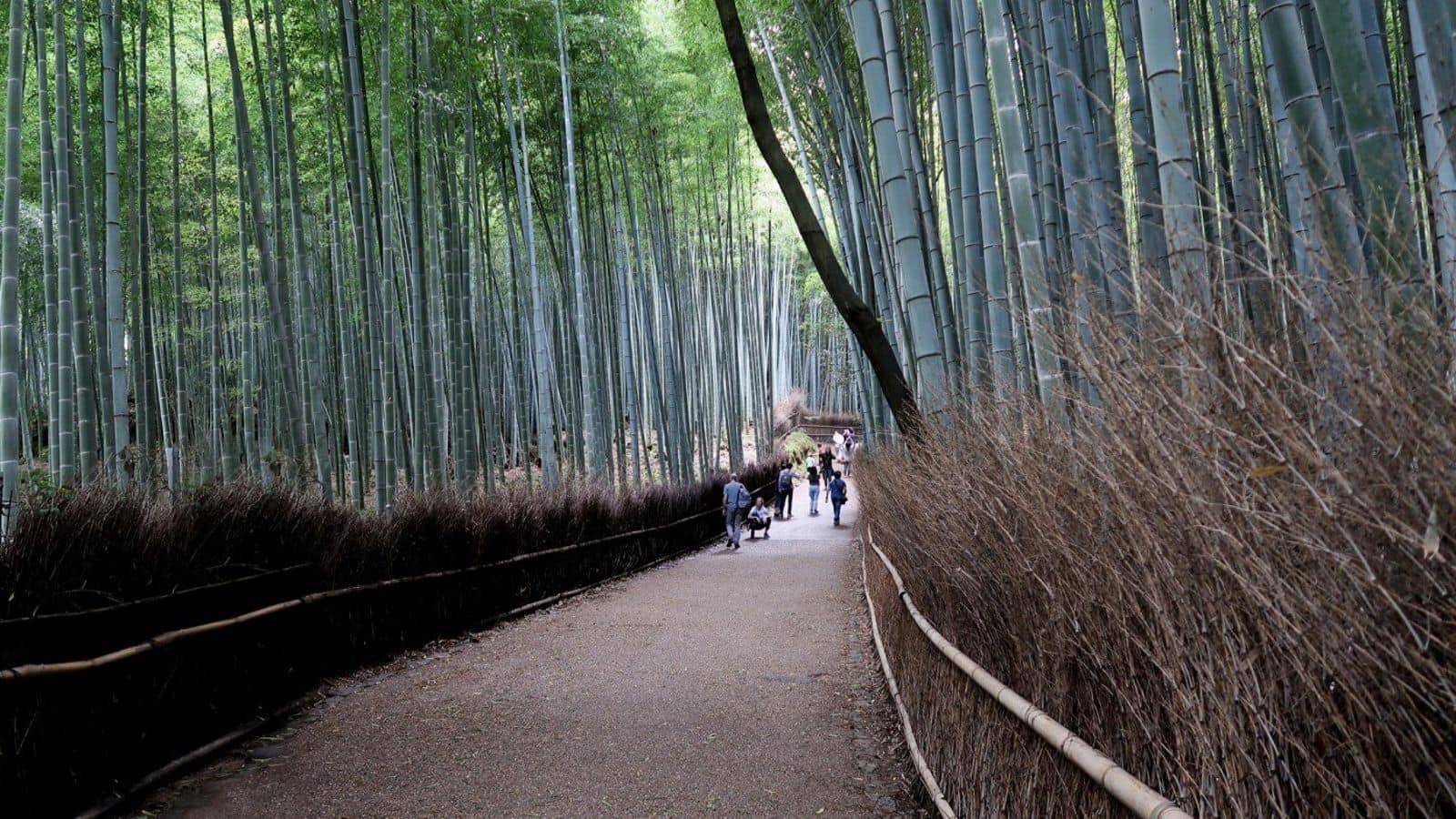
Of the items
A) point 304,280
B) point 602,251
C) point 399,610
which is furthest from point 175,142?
point 399,610

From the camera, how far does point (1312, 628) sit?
110 cm

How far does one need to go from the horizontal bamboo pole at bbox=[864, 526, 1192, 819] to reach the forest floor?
2.60 ft

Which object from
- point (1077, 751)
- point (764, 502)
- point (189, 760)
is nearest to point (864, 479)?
point (764, 502)

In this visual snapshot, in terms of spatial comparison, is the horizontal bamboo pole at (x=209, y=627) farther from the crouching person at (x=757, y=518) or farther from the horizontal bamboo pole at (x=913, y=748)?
the crouching person at (x=757, y=518)

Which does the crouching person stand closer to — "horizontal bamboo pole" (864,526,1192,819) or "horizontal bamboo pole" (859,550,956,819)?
"horizontal bamboo pole" (859,550,956,819)

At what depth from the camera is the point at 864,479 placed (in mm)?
8703

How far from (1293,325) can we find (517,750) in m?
2.81

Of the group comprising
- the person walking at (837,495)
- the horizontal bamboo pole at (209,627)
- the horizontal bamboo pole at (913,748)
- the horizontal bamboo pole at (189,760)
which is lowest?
the horizontal bamboo pole at (913,748)

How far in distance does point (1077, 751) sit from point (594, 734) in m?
2.33

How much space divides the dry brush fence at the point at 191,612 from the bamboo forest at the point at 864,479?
2cm

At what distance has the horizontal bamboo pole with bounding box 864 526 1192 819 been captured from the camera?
130cm

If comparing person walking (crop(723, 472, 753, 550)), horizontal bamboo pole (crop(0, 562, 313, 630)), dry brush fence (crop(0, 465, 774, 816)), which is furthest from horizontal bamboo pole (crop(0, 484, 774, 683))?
person walking (crop(723, 472, 753, 550))

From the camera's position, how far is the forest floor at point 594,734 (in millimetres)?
2953

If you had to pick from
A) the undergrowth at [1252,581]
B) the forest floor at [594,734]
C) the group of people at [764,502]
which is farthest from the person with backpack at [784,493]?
the undergrowth at [1252,581]
